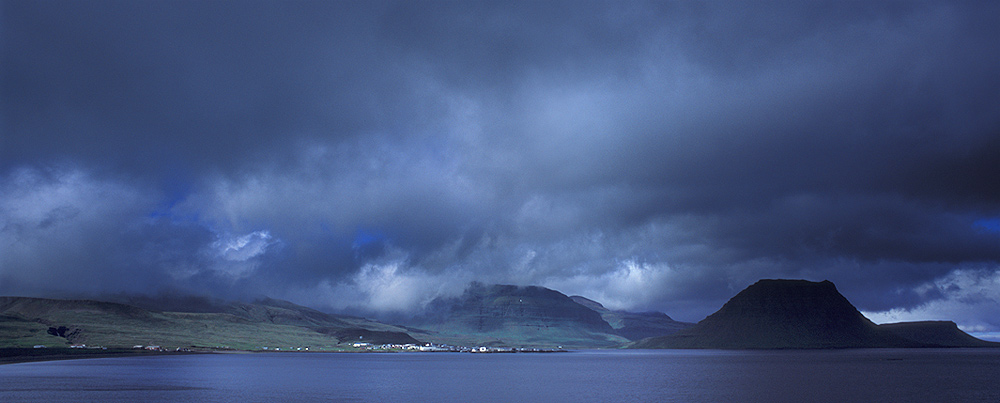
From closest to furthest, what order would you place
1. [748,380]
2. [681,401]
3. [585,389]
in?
[681,401]
[585,389]
[748,380]

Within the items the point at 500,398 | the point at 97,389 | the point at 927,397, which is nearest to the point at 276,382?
the point at 97,389

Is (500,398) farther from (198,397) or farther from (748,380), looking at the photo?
(748,380)

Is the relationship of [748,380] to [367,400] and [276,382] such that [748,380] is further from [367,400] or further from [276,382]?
[276,382]

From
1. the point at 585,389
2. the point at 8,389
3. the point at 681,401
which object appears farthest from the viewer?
the point at 585,389

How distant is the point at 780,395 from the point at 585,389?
40678mm

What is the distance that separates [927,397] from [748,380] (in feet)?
167

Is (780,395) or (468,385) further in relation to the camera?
(468,385)

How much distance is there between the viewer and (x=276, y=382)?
16400 cm

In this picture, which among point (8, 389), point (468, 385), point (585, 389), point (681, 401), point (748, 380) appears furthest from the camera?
point (748, 380)

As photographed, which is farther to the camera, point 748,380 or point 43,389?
point 748,380

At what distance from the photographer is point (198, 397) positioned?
11994cm

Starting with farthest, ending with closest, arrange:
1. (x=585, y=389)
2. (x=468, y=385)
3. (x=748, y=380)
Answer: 1. (x=748, y=380)
2. (x=468, y=385)
3. (x=585, y=389)

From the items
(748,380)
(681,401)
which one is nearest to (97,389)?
(681,401)

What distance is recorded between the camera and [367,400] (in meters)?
118
